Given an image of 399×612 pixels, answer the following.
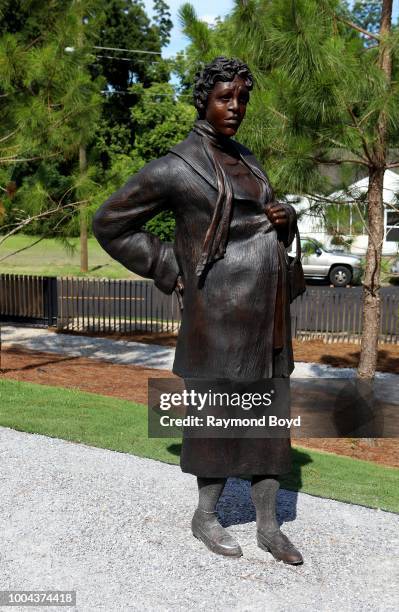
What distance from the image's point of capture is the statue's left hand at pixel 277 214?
3.82m

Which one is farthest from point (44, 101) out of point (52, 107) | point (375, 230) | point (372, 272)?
point (372, 272)

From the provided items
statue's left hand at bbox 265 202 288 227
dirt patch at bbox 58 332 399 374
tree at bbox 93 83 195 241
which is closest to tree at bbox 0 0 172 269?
dirt patch at bbox 58 332 399 374

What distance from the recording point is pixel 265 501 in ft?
13.3

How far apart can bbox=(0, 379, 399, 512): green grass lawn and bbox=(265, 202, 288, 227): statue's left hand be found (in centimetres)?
219

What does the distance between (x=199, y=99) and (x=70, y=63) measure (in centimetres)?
571

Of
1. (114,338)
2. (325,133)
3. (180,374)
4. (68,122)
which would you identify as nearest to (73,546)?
(180,374)

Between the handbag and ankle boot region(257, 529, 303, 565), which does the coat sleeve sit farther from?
ankle boot region(257, 529, 303, 565)

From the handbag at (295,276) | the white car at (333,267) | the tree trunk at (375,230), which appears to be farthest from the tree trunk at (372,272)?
the white car at (333,267)

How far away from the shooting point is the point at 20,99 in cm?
927

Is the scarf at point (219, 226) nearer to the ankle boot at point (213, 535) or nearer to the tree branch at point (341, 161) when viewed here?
the ankle boot at point (213, 535)

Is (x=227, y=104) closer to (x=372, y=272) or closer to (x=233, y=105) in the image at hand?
(x=233, y=105)

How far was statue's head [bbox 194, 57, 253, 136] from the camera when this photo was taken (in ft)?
12.4

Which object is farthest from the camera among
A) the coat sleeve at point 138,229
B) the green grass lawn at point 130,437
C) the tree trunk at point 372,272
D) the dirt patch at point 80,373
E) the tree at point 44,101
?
the dirt patch at point 80,373

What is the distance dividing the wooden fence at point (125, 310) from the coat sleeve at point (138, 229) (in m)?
10.8
